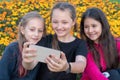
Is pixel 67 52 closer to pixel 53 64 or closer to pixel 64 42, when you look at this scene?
pixel 64 42

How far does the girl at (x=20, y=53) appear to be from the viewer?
363cm

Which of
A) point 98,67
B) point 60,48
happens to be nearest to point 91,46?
point 98,67

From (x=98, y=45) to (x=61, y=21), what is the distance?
72cm

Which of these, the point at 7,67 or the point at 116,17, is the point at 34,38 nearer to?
the point at 7,67

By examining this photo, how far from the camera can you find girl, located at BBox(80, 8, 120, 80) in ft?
13.1

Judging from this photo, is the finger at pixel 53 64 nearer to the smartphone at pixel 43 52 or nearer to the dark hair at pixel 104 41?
the smartphone at pixel 43 52

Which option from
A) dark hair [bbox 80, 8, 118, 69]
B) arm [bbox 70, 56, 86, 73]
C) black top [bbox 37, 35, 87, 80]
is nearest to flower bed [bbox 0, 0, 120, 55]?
dark hair [bbox 80, 8, 118, 69]

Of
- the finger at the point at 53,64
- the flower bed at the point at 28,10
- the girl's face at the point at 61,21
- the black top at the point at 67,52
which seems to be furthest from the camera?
the flower bed at the point at 28,10

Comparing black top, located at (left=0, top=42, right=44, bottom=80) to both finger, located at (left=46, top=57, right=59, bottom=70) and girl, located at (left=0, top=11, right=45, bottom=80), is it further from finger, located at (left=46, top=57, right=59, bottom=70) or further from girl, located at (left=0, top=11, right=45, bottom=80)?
finger, located at (left=46, top=57, right=59, bottom=70)

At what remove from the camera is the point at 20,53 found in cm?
366

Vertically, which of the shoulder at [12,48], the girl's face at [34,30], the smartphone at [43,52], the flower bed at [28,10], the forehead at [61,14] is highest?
the forehead at [61,14]

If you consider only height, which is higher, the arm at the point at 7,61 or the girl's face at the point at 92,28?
the girl's face at the point at 92,28

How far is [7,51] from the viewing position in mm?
3648

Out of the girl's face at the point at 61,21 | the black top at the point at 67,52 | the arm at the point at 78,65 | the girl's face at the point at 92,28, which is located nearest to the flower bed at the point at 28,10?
the girl's face at the point at 92,28
